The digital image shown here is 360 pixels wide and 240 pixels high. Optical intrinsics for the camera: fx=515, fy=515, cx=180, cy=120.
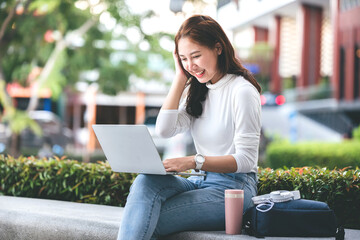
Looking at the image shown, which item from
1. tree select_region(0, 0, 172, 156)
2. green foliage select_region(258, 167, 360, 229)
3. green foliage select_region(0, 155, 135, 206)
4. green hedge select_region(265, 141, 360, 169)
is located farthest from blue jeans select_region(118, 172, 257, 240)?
tree select_region(0, 0, 172, 156)

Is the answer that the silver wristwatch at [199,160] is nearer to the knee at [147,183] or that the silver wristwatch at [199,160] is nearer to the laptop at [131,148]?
the laptop at [131,148]

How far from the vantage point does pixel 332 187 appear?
3285mm

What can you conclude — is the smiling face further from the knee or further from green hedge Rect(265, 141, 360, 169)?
green hedge Rect(265, 141, 360, 169)

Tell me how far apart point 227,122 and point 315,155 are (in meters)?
7.38

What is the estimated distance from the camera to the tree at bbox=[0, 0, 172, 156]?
32.7ft

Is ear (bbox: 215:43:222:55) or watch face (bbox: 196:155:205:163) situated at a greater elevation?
ear (bbox: 215:43:222:55)

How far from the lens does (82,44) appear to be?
446 inches

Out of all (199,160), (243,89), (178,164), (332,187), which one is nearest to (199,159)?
(199,160)

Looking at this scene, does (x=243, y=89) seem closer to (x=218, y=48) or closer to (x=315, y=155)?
(x=218, y=48)

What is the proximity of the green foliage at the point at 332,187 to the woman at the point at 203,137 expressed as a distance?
54 cm

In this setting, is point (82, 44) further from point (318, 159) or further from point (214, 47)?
point (214, 47)

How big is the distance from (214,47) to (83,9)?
8.13 metres

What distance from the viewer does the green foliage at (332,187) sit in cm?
325

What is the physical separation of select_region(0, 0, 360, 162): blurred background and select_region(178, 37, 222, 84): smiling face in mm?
1011
